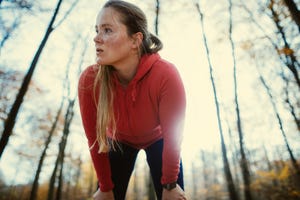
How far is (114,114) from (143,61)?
1.69 ft

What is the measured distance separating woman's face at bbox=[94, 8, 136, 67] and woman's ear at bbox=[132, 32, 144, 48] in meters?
0.10

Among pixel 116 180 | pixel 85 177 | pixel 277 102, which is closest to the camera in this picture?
pixel 116 180

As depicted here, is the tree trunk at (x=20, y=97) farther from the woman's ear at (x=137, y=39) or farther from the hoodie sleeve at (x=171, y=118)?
the hoodie sleeve at (x=171, y=118)

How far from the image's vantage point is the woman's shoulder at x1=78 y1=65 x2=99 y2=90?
1775mm

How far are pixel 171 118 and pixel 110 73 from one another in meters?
0.72

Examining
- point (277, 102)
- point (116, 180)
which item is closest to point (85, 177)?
point (277, 102)

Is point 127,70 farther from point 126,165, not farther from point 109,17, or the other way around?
point 126,165

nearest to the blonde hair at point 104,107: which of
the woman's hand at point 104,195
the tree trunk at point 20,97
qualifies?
the woman's hand at point 104,195

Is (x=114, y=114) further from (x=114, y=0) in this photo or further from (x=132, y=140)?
(x=114, y=0)

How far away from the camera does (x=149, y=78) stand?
1685 millimetres

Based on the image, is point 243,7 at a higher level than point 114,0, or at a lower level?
higher

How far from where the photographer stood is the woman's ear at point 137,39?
6.30 feet

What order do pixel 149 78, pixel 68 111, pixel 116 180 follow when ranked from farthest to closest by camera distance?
pixel 68 111 < pixel 116 180 < pixel 149 78

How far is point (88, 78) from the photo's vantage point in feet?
5.99
